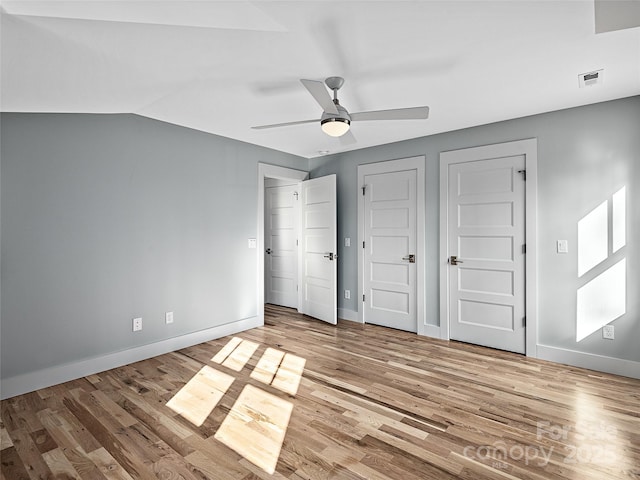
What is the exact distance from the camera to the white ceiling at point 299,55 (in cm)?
163

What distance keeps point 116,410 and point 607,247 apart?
4.20 m

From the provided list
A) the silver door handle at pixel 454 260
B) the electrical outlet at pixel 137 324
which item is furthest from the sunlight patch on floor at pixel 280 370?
the silver door handle at pixel 454 260

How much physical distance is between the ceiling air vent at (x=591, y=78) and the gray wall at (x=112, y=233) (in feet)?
11.3

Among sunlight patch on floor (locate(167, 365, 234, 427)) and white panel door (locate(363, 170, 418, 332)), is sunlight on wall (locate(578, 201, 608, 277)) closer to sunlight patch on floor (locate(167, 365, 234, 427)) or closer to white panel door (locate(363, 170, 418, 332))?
white panel door (locate(363, 170, 418, 332))

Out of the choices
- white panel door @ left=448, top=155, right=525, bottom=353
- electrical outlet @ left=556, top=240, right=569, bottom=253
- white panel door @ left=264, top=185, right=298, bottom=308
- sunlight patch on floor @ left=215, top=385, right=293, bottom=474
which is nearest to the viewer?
sunlight patch on floor @ left=215, top=385, right=293, bottom=474

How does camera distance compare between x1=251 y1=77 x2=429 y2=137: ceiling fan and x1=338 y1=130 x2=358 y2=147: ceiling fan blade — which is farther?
x1=338 y1=130 x2=358 y2=147: ceiling fan blade

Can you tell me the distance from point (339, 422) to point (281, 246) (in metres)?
3.86

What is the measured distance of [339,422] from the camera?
228 centimetres

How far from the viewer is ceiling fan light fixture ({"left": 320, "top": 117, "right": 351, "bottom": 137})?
254 centimetres

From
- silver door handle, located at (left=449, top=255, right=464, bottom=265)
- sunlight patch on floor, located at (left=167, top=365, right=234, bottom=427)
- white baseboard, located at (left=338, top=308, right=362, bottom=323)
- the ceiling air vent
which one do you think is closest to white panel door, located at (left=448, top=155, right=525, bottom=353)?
silver door handle, located at (left=449, top=255, right=464, bottom=265)

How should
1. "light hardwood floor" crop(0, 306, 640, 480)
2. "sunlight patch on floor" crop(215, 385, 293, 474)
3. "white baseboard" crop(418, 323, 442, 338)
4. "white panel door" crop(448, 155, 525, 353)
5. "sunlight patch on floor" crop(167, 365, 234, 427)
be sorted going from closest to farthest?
"light hardwood floor" crop(0, 306, 640, 480) → "sunlight patch on floor" crop(215, 385, 293, 474) → "sunlight patch on floor" crop(167, 365, 234, 427) → "white panel door" crop(448, 155, 525, 353) → "white baseboard" crop(418, 323, 442, 338)

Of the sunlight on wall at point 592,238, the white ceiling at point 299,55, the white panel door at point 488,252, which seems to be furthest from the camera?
the white panel door at point 488,252

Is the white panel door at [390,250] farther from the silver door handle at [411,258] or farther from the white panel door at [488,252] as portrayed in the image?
the white panel door at [488,252]

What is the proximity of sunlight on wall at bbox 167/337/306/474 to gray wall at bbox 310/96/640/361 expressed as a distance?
8.38ft
